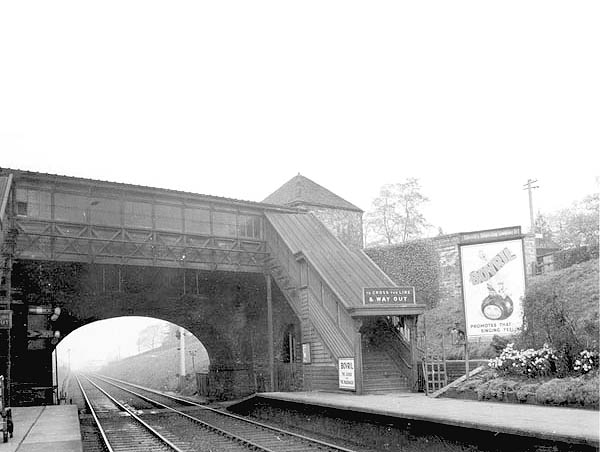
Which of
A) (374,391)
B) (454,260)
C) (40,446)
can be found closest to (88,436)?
(40,446)

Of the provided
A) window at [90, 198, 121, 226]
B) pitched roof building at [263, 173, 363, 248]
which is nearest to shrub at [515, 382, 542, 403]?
window at [90, 198, 121, 226]

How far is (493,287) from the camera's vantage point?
585 inches

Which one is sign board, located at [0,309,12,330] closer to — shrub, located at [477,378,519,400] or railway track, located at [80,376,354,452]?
railway track, located at [80,376,354,452]

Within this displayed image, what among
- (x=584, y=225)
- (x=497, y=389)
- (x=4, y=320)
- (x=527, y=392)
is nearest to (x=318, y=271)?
(x=497, y=389)

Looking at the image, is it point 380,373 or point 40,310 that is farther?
point 40,310

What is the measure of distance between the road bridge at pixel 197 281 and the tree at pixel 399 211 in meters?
25.7

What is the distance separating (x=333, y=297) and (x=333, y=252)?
13.2ft

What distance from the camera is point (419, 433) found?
35.9ft

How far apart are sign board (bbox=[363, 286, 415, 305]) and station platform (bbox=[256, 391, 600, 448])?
3.97 metres

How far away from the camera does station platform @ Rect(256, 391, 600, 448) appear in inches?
318

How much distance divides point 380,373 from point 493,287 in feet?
17.7

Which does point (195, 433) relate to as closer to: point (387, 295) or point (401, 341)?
point (387, 295)

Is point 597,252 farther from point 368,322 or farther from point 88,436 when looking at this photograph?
point 88,436

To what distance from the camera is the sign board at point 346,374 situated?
698 inches
